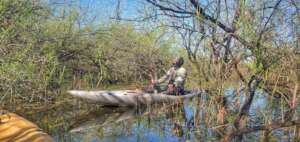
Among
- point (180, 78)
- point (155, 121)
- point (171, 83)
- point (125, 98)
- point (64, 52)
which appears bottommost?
point (155, 121)

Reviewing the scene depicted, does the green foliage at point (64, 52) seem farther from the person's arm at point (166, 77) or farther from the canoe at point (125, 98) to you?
the canoe at point (125, 98)

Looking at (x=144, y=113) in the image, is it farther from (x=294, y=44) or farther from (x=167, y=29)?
(x=294, y=44)

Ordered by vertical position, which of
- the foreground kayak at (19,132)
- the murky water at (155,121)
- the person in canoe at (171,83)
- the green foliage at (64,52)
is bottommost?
Result: the murky water at (155,121)

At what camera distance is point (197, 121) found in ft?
26.2

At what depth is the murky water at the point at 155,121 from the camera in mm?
7742

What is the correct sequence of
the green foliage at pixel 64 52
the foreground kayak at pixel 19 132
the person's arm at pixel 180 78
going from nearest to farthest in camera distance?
the foreground kayak at pixel 19 132 < the green foliage at pixel 64 52 < the person's arm at pixel 180 78

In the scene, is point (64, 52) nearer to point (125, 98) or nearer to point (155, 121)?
point (125, 98)

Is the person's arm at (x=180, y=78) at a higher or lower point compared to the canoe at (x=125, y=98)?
higher

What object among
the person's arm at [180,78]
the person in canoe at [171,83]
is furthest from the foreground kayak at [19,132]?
the person in canoe at [171,83]

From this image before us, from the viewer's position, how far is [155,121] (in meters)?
9.75

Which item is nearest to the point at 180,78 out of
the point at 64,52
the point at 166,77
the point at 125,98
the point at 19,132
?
the point at 166,77

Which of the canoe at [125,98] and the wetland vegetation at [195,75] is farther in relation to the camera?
the canoe at [125,98]

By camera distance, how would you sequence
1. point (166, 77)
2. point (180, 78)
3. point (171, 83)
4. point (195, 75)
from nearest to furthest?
point (195, 75) → point (180, 78) → point (166, 77) → point (171, 83)

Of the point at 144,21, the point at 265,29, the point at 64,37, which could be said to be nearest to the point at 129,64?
the point at 64,37
